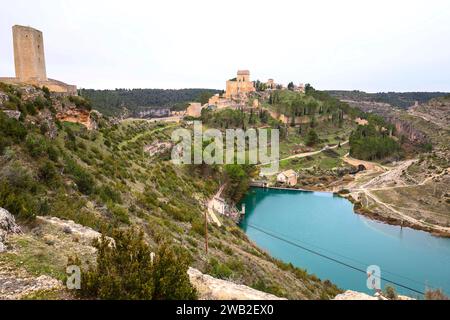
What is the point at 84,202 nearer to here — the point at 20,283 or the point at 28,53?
the point at 20,283

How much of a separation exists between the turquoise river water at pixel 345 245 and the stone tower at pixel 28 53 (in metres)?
23.6

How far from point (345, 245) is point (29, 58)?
1239 inches

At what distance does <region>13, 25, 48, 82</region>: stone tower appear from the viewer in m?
18.4

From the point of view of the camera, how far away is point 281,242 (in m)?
32.4

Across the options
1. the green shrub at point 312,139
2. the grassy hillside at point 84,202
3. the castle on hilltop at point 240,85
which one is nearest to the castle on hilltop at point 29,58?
the grassy hillside at point 84,202

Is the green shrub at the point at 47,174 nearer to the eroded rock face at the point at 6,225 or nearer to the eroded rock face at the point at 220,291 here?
the eroded rock face at the point at 6,225

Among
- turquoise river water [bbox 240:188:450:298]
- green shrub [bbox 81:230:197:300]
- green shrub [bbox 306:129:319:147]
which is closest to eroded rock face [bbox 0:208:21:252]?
green shrub [bbox 81:230:197:300]

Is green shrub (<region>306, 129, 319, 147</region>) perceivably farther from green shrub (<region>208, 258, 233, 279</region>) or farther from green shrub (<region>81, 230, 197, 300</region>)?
green shrub (<region>81, 230, 197, 300</region>)

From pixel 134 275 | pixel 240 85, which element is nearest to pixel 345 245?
pixel 134 275

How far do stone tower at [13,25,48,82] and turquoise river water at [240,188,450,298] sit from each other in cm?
2364

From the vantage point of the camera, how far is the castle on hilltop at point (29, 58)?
1844cm

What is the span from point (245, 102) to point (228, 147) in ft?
116

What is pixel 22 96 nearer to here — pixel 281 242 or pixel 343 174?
pixel 281 242
